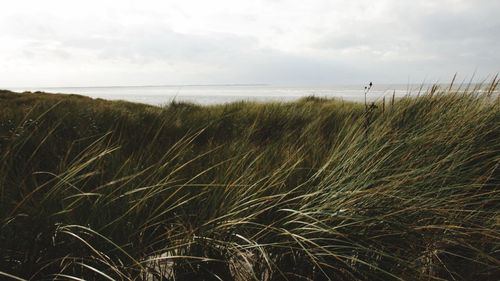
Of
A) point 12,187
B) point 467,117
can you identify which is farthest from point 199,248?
point 467,117

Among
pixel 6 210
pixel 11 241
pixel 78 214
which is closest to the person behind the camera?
pixel 11 241

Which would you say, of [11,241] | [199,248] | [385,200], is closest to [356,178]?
[385,200]

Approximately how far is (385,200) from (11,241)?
168 centimetres

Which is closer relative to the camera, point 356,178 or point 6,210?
point 6,210

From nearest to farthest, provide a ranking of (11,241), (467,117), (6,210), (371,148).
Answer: (11,241) → (6,210) → (371,148) → (467,117)

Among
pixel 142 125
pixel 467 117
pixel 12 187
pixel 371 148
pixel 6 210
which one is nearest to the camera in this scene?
pixel 6 210

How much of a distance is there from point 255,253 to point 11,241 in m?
1.08

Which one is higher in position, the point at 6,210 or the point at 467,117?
the point at 467,117

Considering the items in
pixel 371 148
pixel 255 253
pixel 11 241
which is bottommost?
pixel 255 253

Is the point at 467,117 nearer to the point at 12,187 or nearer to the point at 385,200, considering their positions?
the point at 385,200

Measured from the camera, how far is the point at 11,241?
170 centimetres

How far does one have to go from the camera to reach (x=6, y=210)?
6.05 feet

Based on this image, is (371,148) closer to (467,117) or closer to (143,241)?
(467,117)

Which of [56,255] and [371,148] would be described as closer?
[56,255]
